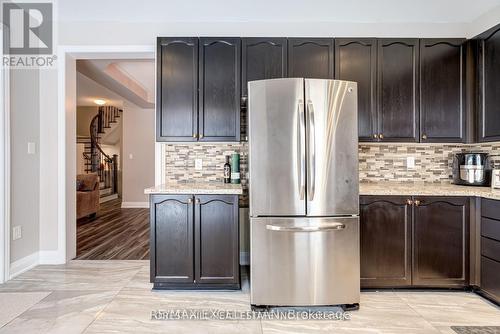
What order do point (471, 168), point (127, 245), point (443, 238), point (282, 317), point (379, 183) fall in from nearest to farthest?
point (282, 317) → point (443, 238) → point (471, 168) → point (379, 183) → point (127, 245)

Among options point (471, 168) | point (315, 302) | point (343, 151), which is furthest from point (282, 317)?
point (471, 168)

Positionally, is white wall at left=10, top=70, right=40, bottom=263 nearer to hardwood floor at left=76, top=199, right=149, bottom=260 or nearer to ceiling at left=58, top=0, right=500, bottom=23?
hardwood floor at left=76, top=199, right=149, bottom=260

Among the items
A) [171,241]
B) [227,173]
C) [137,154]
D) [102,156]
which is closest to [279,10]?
[227,173]

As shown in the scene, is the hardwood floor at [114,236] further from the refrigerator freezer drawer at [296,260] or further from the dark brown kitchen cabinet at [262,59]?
the dark brown kitchen cabinet at [262,59]

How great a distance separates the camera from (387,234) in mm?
2719

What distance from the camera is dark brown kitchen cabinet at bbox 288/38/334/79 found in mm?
3041

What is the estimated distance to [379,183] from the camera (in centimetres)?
328

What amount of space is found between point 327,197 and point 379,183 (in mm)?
1194

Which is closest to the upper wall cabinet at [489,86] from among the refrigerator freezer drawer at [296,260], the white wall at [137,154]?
the refrigerator freezer drawer at [296,260]

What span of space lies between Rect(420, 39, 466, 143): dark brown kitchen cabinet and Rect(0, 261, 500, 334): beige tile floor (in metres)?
1.55

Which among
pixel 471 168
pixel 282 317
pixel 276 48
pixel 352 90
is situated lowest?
pixel 282 317

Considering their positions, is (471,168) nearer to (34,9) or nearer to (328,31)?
(328,31)

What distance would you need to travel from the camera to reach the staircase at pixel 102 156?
9078mm

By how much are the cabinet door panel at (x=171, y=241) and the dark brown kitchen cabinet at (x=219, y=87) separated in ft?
2.50
